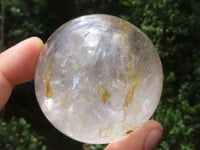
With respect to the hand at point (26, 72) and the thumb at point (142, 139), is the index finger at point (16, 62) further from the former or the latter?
the thumb at point (142, 139)

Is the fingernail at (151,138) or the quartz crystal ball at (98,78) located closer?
the quartz crystal ball at (98,78)

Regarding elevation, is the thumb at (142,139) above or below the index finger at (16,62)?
below

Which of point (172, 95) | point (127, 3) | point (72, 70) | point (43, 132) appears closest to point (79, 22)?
point (72, 70)

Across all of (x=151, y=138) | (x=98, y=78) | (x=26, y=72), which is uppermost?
(x=98, y=78)

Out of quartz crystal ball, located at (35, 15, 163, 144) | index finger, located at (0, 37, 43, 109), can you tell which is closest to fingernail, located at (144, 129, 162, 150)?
quartz crystal ball, located at (35, 15, 163, 144)

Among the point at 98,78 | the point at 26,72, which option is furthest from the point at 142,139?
the point at 26,72

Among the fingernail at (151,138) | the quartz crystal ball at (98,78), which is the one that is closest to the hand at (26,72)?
the fingernail at (151,138)

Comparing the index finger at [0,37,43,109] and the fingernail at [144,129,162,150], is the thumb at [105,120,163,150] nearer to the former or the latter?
the fingernail at [144,129,162,150]

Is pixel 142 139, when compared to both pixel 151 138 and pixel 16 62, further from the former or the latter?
pixel 16 62
